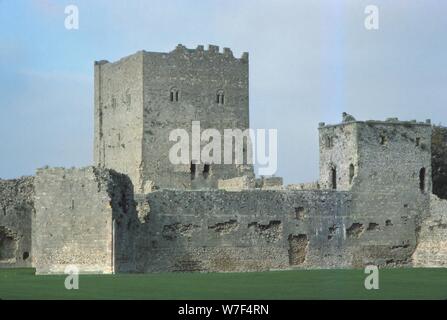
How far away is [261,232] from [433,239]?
6.48 metres

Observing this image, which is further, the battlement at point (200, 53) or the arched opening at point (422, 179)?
the battlement at point (200, 53)

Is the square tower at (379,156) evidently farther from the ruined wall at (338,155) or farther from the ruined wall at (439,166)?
the ruined wall at (439,166)

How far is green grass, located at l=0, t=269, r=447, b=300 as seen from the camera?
83.3 feet

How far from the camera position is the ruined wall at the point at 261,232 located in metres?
40.6

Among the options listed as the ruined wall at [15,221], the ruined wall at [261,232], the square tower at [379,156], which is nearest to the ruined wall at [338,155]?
the square tower at [379,156]

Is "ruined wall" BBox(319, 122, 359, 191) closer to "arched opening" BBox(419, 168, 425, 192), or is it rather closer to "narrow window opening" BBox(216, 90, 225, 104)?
"arched opening" BBox(419, 168, 425, 192)

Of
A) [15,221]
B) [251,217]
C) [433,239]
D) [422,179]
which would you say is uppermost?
[422,179]

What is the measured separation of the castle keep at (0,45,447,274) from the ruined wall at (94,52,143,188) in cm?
212

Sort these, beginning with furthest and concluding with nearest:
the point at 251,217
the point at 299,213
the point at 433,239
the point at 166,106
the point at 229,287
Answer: the point at 166,106 → the point at 433,239 → the point at 299,213 → the point at 251,217 → the point at 229,287

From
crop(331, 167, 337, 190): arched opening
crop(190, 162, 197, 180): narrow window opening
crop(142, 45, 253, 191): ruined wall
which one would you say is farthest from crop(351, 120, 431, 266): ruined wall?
crop(190, 162, 197, 180): narrow window opening

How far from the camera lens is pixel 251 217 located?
138 ft

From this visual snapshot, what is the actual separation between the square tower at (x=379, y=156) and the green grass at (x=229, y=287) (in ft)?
29.2

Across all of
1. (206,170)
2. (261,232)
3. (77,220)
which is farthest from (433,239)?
(77,220)

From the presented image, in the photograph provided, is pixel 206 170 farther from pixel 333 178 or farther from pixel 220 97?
pixel 333 178
